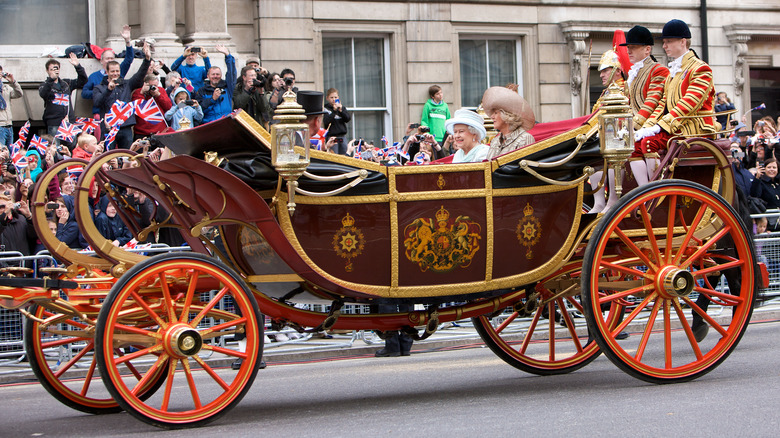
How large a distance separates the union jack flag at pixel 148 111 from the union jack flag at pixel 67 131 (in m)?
0.74

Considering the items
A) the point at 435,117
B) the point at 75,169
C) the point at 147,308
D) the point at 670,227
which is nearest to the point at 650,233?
the point at 670,227

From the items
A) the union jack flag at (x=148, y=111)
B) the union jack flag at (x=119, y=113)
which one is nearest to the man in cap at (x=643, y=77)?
the union jack flag at (x=119, y=113)

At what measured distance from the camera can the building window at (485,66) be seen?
20.6 m

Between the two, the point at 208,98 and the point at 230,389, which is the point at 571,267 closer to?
the point at 230,389

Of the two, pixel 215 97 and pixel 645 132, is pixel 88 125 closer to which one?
pixel 215 97

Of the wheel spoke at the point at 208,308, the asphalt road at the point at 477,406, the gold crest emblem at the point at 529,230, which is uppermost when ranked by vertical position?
the gold crest emblem at the point at 529,230

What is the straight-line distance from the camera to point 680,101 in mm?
7727

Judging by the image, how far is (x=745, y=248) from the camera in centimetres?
707

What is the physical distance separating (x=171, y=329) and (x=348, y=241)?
46.4 inches

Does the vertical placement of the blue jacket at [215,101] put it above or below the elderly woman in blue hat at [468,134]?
above

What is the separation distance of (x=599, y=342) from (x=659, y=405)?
585 mm

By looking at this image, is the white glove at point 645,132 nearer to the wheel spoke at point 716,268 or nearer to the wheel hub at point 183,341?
the wheel spoke at point 716,268

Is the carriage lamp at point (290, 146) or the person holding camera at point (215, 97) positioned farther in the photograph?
the person holding camera at point (215, 97)

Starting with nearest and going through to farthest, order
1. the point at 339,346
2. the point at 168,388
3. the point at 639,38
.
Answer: the point at 168,388 → the point at 639,38 → the point at 339,346
